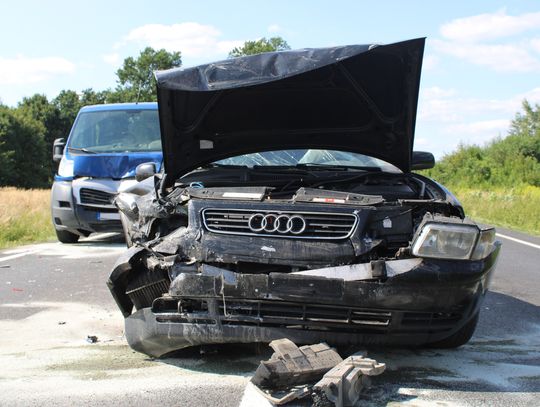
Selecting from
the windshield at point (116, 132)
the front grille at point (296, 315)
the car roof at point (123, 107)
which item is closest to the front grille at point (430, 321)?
the front grille at point (296, 315)

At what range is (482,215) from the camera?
23.2m

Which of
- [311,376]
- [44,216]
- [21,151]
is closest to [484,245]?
[311,376]

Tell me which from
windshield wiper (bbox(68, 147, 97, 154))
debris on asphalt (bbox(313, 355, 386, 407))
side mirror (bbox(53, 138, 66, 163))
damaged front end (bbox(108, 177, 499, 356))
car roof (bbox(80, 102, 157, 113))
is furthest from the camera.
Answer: car roof (bbox(80, 102, 157, 113))

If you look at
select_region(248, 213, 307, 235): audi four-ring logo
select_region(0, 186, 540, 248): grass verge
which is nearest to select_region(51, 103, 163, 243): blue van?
select_region(0, 186, 540, 248): grass verge

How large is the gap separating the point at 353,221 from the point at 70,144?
786cm

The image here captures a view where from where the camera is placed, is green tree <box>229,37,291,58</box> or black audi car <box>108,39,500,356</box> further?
green tree <box>229,37,291,58</box>

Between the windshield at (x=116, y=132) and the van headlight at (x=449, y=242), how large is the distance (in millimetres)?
7321

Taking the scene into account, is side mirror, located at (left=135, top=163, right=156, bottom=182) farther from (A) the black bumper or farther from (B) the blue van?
(B) the blue van

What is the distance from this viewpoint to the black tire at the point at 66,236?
10.9 meters

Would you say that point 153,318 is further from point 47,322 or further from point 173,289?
point 47,322

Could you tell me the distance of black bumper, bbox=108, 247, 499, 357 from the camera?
140 inches

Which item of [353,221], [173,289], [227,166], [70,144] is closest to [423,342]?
[353,221]

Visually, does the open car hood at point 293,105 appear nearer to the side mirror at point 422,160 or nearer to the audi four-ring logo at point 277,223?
the side mirror at point 422,160

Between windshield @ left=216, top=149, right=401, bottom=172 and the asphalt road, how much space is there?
1745mm
